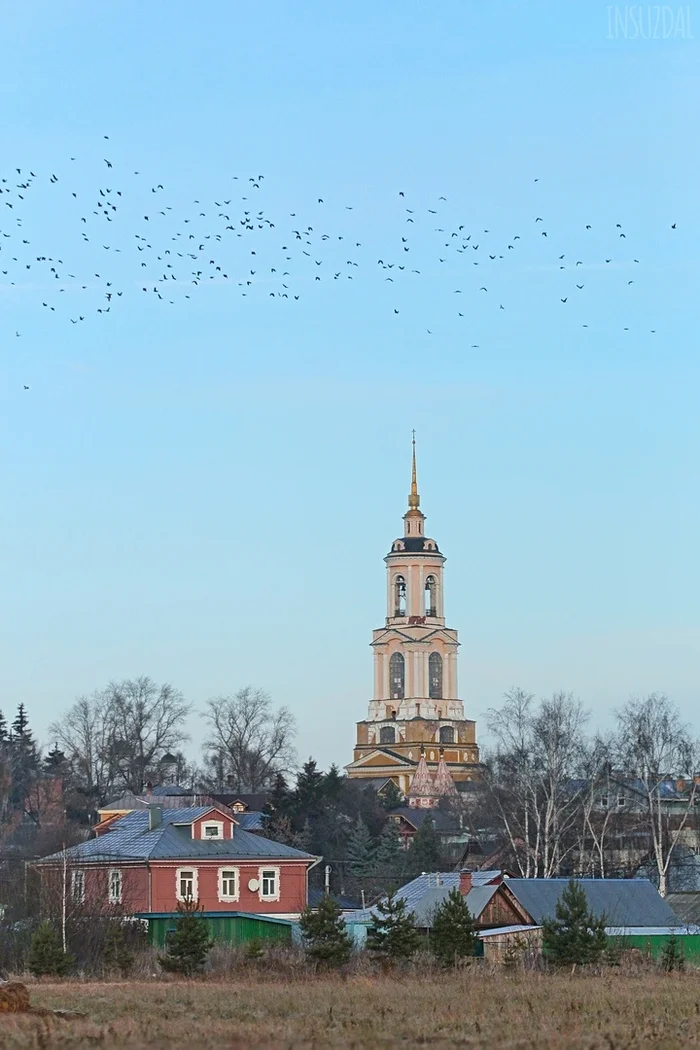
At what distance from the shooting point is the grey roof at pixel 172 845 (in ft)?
188

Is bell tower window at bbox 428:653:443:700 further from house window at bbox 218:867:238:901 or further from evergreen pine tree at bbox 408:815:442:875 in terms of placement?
house window at bbox 218:867:238:901

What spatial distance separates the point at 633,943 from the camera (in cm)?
5009

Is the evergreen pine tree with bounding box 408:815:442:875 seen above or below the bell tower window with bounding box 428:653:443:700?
below

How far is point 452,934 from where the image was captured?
42906 mm

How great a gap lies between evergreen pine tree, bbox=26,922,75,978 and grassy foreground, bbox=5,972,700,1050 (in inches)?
115

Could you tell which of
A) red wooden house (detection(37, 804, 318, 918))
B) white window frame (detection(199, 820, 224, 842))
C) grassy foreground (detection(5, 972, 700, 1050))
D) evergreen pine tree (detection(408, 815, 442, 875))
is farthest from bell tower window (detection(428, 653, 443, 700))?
grassy foreground (detection(5, 972, 700, 1050))

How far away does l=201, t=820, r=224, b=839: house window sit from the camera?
196 feet

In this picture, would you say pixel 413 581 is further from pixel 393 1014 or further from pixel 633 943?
pixel 393 1014

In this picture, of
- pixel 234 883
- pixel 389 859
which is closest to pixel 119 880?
pixel 234 883

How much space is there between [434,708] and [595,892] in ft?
294

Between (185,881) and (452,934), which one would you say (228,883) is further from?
(452,934)

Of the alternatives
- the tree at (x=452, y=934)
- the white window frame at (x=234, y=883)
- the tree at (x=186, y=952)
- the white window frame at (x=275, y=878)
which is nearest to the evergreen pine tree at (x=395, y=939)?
the tree at (x=452, y=934)

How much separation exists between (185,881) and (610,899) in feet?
44.4

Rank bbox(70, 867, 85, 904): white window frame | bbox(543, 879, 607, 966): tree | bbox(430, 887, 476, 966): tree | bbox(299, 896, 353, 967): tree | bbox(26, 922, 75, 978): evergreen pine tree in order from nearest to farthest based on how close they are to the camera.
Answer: bbox(26, 922, 75, 978): evergreen pine tree
bbox(299, 896, 353, 967): tree
bbox(430, 887, 476, 966): tree
bbox(543, 879, 607, 966): tree
bbox(70, 867, 85, 904): white window frame
